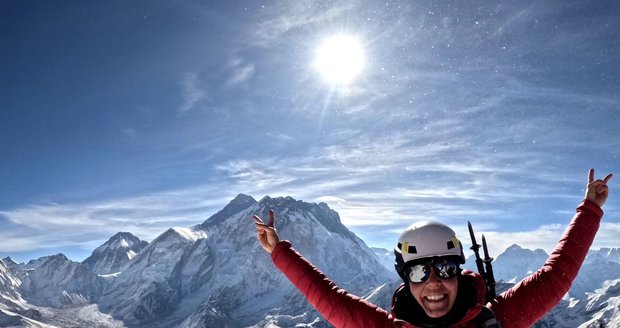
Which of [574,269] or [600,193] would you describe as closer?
[574,269]

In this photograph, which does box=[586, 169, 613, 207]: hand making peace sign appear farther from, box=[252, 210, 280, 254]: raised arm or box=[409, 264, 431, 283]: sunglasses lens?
box=[252, 210, 280, 254]: raised arm

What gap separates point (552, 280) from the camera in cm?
566

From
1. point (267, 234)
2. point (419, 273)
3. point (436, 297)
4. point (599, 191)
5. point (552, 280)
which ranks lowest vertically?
point (436, 297)

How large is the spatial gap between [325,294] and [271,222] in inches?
62.0

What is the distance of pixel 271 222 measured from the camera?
6738 millimetres

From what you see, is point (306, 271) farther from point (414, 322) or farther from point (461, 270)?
point (461, 270)

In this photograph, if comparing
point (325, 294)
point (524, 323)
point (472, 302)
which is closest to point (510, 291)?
point (524, 323)

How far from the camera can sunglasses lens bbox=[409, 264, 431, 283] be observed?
5.31 meters

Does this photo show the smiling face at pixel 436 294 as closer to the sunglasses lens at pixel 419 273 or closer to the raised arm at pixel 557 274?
the sunglasses lens at pixel 419 273

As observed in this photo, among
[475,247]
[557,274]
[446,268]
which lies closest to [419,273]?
[446,268]

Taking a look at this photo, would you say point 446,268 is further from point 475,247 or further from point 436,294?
point 475,247

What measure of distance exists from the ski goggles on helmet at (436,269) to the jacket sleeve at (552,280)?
72 cm

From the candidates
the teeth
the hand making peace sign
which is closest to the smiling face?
the teeth

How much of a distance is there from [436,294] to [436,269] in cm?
40
